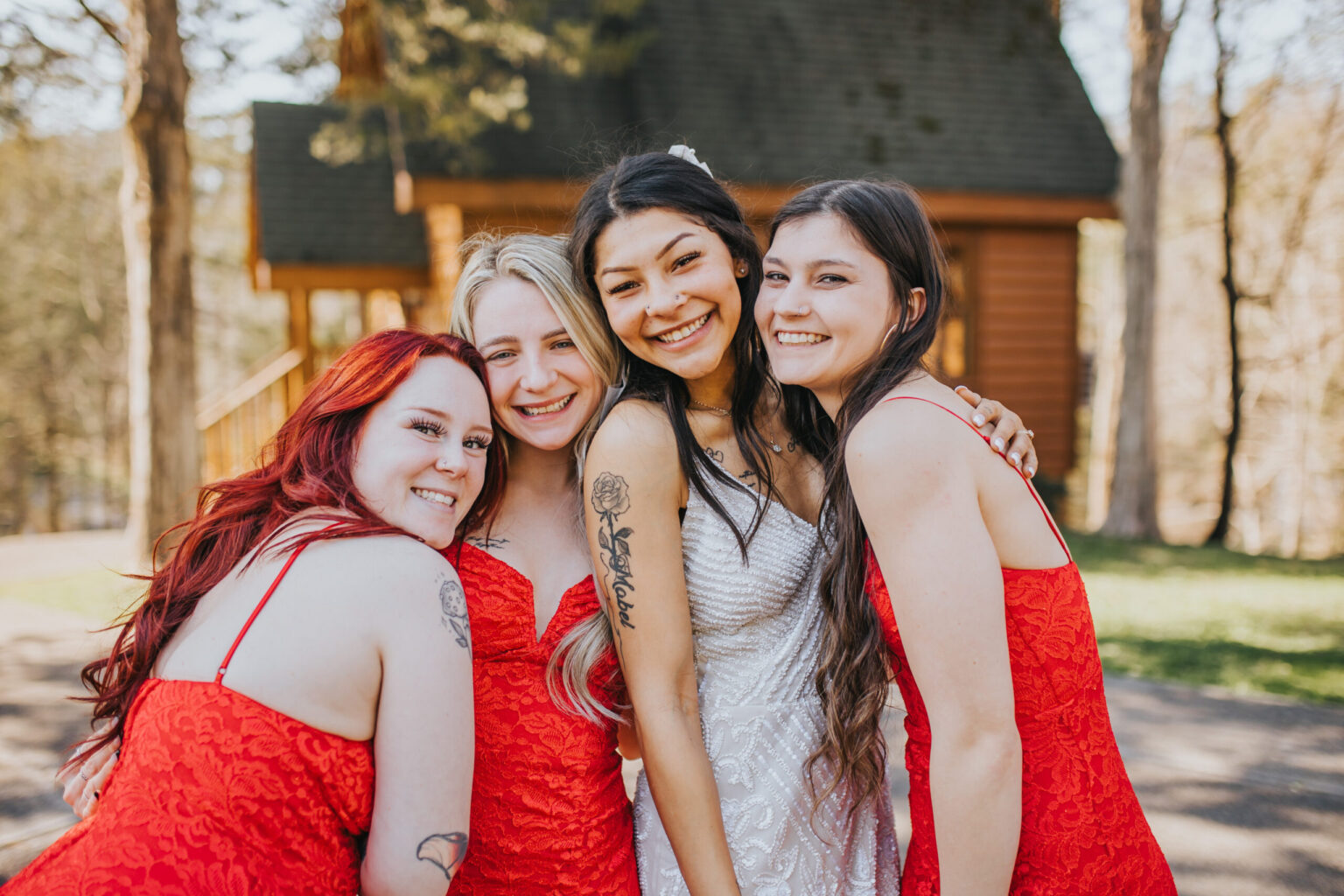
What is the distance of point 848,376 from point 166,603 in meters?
1.51

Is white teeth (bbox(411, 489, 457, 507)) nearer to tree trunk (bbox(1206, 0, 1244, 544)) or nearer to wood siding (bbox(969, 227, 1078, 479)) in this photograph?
wood siding (bbox(969, 227, 1078, 479))

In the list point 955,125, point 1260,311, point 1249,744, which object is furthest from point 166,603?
point 1260,311

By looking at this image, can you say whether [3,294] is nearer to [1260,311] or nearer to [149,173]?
[149,173]

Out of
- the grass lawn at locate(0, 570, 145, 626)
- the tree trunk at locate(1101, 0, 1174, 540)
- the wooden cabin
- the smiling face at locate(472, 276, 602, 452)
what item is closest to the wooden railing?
the wooden cabin

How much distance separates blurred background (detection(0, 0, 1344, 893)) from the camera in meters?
5.26

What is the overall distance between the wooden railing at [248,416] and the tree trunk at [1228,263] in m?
13.4

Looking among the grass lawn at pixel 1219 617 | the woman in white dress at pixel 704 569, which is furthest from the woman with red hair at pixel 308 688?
the grass lawn at pixel 1219 617

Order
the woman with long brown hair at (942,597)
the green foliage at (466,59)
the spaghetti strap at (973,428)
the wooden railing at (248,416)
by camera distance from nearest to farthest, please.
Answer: the woman with long brown hair at (942,597) < the spaghetti strap at (973,428) < the green foliage at (466,59) < the wooden railing at (248,416)

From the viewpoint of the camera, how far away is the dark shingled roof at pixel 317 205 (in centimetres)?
1241

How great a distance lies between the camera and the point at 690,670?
7.07ft

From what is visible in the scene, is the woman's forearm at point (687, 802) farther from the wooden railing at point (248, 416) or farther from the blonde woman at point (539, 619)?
the wooden railing at point (248, 416)

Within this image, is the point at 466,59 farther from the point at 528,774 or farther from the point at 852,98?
the point at 528,774

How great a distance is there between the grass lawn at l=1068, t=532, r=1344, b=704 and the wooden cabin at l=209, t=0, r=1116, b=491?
3264 millimetres

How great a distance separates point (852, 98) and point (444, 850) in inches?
512
